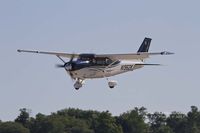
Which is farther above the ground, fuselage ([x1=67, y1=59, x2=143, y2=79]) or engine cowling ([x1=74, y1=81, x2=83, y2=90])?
fuselage ([x1=67, y1=59, x2=143, y2=79])

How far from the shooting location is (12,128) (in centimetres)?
13550

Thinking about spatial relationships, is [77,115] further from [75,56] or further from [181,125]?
[75,56]

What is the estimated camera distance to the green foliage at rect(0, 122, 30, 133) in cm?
13425

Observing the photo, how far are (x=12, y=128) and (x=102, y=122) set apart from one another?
11.3 meters

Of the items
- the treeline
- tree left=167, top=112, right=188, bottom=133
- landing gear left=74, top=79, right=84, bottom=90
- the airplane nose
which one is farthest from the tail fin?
tree left=167, top=112, right=188, bottom=133

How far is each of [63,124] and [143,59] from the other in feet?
149

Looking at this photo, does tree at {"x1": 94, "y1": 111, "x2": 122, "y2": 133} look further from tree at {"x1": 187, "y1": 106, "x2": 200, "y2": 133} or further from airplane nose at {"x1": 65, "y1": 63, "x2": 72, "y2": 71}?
airplane nose at {"x1": 65, "y1": 63, "x2": 72, "y2": 71}

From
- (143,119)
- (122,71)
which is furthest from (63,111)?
(122,71)

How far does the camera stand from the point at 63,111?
488 feet

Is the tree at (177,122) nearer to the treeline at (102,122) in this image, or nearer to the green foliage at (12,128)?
the treeline at (102,122)

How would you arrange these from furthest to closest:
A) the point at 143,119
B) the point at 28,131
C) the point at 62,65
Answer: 1. the point at 143,119
2. the point at 28,131
3. the point at 62,65

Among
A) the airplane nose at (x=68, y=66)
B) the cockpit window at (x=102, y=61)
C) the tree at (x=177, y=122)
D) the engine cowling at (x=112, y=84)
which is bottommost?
the engine cowling at (x=112, y=84)

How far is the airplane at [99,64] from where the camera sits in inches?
3428

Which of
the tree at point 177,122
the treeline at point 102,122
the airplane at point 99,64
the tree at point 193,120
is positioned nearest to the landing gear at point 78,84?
the airplane at point 99,64
